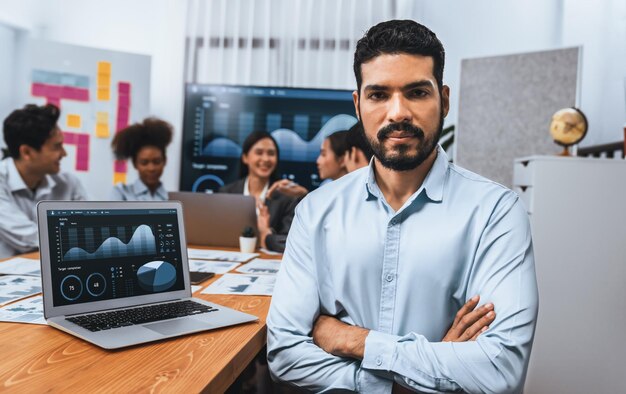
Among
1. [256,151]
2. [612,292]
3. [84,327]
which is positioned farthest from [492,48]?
[84,327]

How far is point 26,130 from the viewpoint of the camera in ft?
9.18

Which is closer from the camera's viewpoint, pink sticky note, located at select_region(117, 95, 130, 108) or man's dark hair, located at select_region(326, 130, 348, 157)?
man's dark hair, located at select_region(326, 130, 348, 157)

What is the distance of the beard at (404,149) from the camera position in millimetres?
1208

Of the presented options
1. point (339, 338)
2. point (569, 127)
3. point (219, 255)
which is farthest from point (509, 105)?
point (339, 338)

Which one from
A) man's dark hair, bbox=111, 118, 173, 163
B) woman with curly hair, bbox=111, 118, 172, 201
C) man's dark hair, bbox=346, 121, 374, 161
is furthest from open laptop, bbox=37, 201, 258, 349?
man's dark hair, bbox=111, 118, 173, 163

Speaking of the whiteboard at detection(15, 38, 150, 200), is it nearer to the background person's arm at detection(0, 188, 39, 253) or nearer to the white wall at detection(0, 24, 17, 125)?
the white wall at detection(0, 24, 17, 125)

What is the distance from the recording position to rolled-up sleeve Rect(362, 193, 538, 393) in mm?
1035

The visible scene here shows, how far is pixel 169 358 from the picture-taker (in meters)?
0.97

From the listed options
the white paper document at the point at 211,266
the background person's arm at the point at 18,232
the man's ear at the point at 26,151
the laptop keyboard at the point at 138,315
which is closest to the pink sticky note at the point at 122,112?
the man's ear at the point at 26,151

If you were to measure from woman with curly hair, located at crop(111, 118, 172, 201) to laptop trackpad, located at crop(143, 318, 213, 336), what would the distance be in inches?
89.8

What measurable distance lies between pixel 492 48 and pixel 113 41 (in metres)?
3.00

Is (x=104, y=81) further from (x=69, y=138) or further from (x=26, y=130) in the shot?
(x=26, y=130)

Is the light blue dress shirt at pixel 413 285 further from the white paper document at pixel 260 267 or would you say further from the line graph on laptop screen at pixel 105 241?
the white paper document at pixel 260 267

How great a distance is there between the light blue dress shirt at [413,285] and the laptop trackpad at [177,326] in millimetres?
155
